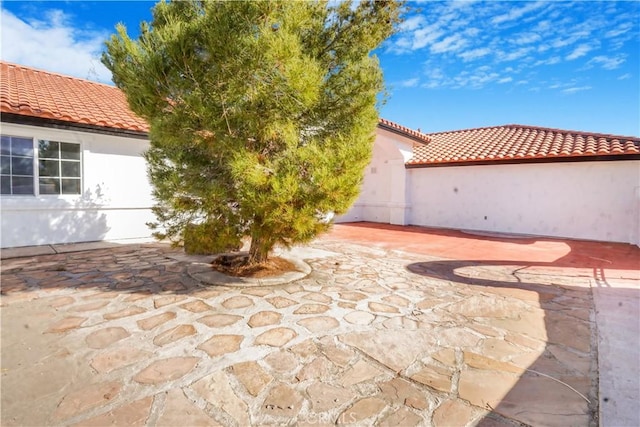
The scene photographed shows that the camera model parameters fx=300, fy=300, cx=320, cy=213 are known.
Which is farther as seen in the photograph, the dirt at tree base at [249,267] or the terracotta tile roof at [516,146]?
the terracotta tile roof at [516,146]

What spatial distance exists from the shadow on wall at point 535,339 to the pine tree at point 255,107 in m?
2.59

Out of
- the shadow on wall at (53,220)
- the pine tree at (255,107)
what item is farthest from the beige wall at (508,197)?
the shadow on wall at (53,220)

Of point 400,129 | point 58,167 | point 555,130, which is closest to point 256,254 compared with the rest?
point 58,167

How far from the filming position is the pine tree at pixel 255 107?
385 cm

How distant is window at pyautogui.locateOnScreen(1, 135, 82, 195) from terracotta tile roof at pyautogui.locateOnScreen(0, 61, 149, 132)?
2.86 feet

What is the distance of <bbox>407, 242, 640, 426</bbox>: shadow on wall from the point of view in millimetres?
2242

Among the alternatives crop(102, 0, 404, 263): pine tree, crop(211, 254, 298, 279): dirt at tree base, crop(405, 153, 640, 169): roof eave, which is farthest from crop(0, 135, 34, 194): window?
crop(405, 153, 640, 169): roof eave

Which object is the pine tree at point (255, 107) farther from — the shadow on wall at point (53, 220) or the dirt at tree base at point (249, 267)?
the shadow on wall at point (53, 220)

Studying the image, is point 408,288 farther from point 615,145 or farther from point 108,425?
point 615,145

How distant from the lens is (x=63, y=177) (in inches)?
308

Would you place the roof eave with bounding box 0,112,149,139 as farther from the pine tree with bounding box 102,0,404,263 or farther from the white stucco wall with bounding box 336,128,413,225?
the white stucco wall with bounding box 336,128,413,225

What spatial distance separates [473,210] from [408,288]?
954 cm

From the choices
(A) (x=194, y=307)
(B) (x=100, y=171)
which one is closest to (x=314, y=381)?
(A) (x=194, y=307)

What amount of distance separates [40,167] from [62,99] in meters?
2.39
